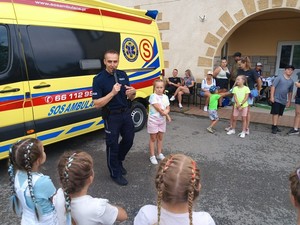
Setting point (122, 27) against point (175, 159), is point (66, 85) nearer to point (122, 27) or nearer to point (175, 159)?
point (122, 27)

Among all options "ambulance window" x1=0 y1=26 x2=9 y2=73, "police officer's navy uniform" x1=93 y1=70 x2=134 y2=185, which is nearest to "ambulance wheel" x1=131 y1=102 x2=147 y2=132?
"police officer's navy uniform" x1=93 y1=70 x2=134 y2=185

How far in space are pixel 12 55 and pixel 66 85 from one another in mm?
864

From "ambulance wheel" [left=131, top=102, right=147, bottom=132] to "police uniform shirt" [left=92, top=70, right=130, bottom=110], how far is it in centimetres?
214

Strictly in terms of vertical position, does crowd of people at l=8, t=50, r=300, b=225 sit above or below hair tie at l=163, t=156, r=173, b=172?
below

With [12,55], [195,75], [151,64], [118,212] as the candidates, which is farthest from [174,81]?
[118,212]

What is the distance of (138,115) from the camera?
5684mm

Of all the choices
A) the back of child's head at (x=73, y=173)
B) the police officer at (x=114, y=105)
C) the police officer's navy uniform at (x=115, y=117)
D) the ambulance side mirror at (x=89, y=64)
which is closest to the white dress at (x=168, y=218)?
the back of child's head at (x=73, y=173)

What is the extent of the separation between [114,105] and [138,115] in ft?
8.23

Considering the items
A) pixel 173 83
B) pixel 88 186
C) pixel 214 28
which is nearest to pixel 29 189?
pixel 88 186

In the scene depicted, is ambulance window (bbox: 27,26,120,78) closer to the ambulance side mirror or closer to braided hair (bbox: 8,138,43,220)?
the ambulance side mirror

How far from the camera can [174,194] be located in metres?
1.22

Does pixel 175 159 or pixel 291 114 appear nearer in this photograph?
pixel 175 159

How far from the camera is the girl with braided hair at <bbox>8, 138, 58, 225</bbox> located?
1.70m

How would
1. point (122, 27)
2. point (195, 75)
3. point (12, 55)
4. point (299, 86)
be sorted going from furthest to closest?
A: point (195, 75), point (299, 86), point (122, 27), point (12, 55)
